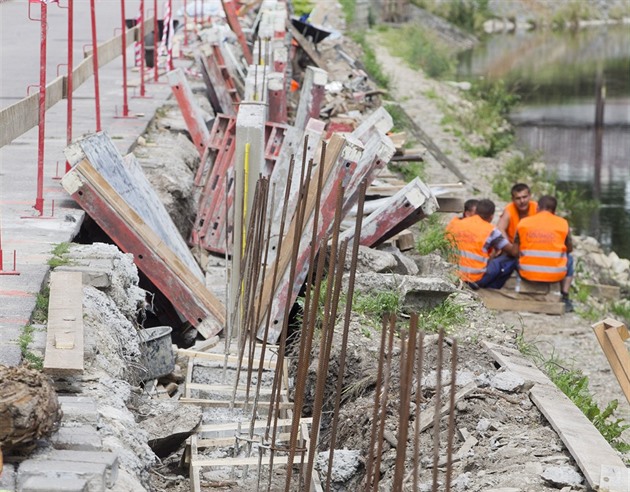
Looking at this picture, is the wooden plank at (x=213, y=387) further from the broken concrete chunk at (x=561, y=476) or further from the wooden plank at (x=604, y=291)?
the wooden plank at (x=604, y=291)

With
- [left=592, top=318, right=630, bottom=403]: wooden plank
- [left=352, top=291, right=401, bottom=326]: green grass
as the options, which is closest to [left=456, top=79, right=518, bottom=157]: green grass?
[left=352, top=291, right=401, bottom=326]: green grass

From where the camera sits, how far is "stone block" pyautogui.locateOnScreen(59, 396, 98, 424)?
5.20 meters

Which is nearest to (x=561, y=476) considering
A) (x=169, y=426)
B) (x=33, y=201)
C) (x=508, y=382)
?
(x=508, y=382)

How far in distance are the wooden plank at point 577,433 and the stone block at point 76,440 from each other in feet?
7.30

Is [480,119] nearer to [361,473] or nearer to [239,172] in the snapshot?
[239,172]

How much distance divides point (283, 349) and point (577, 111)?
25467 millimetres

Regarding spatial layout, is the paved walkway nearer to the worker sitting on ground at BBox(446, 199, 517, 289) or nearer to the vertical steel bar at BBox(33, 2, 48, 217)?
the vertical steel bar at BBox(33, 2, 48, 217)

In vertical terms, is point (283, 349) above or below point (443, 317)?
above

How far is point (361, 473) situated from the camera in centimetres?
625

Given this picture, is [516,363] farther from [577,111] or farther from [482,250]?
[577,111]

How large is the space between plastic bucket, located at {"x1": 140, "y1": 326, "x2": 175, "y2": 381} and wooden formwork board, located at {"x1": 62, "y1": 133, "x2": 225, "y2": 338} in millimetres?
864

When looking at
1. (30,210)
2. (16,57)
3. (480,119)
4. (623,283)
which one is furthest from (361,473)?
(480,119)

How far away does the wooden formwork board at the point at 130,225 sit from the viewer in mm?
8633

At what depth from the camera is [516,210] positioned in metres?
12.9
